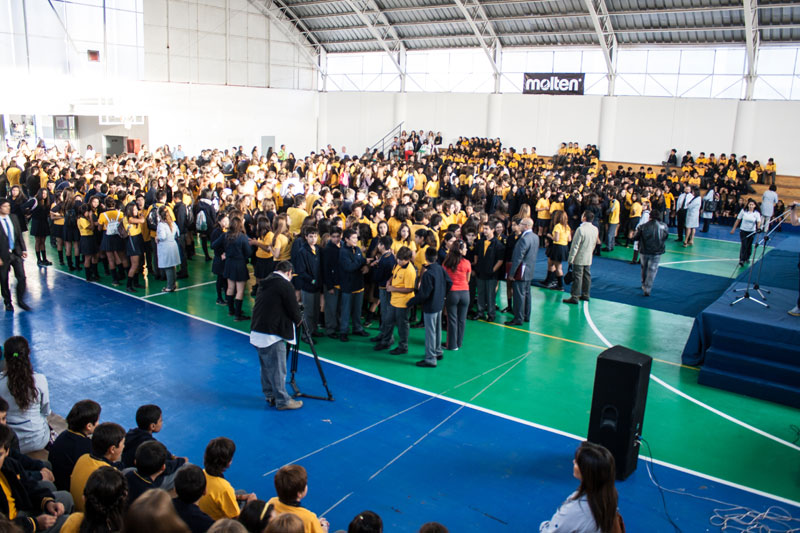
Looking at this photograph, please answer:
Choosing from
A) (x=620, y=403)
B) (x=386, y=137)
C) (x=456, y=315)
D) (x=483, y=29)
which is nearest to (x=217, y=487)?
(x=620, y=403)

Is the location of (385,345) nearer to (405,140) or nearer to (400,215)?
(400,215)

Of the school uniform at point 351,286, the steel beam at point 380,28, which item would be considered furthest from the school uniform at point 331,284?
the steel beam at point 380,28

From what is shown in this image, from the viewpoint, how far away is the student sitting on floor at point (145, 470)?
383 centimetres

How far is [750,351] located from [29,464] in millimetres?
8270

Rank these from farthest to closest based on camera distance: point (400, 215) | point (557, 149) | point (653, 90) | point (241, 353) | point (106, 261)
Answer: point (557, 149)
point (653, 90)
point (106, 261)
point (400, 215)
point (241, 353)

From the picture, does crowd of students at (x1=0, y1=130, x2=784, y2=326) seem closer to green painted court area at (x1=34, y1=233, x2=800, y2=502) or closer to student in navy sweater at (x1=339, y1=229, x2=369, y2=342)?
student in navy sweater at (x1=339, y1=229, x2=369, y2=342)

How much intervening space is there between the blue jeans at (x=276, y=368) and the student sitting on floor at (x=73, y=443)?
2510 millimetres

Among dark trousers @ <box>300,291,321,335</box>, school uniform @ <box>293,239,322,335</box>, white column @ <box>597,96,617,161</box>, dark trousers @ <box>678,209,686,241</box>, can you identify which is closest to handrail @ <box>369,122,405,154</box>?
white column @ <box>597,96,617,161</box>

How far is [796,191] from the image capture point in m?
23.4

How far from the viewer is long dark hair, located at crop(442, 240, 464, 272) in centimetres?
868

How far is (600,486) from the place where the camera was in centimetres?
349

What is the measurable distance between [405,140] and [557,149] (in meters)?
7.66

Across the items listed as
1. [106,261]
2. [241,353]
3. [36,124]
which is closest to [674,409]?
[241,353]

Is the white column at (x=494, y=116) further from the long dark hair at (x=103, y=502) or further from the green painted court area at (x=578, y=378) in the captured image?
the long dark hair at (x=103, y=502)
